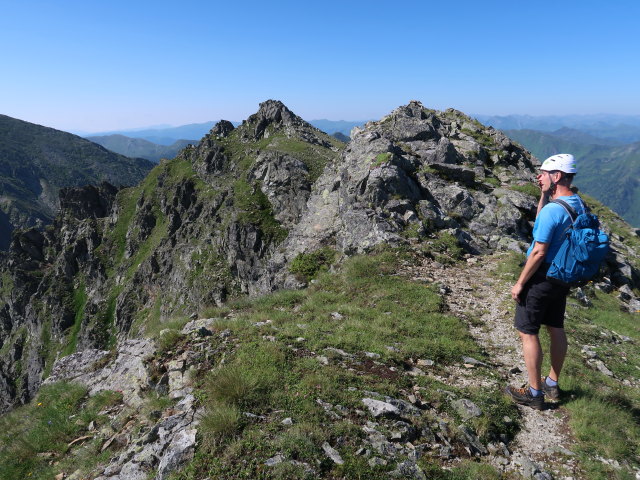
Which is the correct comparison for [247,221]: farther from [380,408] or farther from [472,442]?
[472,442]

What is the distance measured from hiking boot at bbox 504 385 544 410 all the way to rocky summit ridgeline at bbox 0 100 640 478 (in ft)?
36.9

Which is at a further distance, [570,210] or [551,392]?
[551,392]

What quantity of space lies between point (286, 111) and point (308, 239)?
305ft

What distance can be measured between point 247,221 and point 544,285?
66104 mm

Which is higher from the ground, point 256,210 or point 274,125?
point 274,125

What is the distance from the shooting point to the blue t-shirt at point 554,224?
296 inches

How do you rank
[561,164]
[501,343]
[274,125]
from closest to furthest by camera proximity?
[561,164] < [501,343] < [274,125]

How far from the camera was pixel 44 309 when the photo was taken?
396ft

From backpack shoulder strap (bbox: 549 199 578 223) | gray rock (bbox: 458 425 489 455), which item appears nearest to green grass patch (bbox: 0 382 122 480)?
gray rock (bbox: 458 425 489 455)

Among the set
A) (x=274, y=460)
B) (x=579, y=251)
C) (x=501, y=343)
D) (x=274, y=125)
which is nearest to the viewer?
(x=274, y=460)

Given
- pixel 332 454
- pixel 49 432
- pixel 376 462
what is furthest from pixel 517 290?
pixel 49 432

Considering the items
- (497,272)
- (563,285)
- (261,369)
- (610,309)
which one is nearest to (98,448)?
(261,369)

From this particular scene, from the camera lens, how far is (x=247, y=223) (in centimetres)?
7025

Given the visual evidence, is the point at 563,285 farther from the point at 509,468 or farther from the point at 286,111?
the point at 286,111
